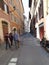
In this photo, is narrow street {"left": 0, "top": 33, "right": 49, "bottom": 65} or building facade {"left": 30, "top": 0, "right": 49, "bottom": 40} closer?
narrow street {"left": 0, "top": 33, "right": 49, "bottom": 65}

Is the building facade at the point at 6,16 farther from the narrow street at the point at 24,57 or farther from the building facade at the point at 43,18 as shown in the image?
the narrow street at the point at 24,57

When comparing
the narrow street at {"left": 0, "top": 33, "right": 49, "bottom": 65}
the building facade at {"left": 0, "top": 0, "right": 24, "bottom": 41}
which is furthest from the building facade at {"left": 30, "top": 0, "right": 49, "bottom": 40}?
the building facade at {"left": 0, "top": 0, "right": 24, "bottom": 41}

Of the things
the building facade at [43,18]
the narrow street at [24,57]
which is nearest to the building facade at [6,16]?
the building facade at [43,18]

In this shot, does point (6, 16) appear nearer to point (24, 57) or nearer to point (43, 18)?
point (43, 18)

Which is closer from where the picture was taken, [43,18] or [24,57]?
[24,57]

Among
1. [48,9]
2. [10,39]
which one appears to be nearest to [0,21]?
[10,39]

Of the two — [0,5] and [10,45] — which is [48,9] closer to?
[10,45]

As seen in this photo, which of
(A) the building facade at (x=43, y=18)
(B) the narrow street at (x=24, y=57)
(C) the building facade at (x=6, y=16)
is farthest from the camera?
(C) the building facade at (x=6, y=16)

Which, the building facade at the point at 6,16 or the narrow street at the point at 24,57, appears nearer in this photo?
the narrow street at the point at 24,57

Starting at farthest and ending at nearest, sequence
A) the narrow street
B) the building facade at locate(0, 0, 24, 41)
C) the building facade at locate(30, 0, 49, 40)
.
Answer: the building facade at locate(0, 0, 24, 41) < the building facade at locate(30, 0, 49, 40) < the narrow street

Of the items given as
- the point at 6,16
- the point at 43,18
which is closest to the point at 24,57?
the point at 43,18

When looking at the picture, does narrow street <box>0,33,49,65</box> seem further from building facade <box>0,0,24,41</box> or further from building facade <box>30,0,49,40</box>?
building facade <box>0,0,24,41</box>

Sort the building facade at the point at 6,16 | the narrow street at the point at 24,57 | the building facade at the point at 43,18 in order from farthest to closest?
the building facade at the point at 6,16, the building facade at the point at 43,18, the narrow street at the point at 24,57

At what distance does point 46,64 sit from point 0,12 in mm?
17730
